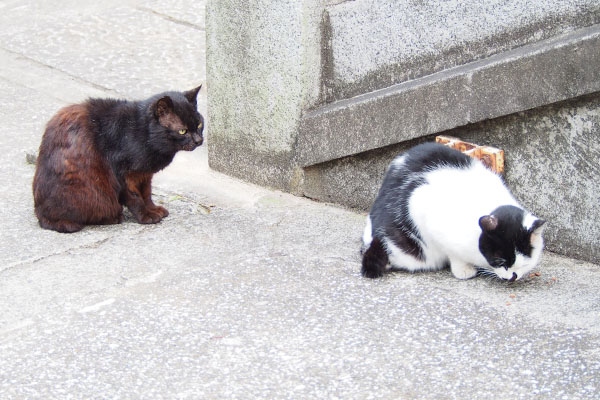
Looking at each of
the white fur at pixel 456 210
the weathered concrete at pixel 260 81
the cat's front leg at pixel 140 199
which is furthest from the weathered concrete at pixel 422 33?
the cat's front leg at pixel 140 199

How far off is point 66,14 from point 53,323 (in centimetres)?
471

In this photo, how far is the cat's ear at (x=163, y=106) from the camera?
14.1ft

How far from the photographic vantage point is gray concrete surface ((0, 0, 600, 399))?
306 cm

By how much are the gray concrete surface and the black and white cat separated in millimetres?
98

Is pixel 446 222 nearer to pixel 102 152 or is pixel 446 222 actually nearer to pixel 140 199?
pixel 140 199

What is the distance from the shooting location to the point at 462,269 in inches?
151

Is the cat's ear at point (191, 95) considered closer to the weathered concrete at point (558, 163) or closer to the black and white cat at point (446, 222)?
the black and white cat at point (446, 222)

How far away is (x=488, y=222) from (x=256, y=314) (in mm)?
1044

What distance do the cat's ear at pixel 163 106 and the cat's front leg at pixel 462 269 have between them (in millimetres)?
1649

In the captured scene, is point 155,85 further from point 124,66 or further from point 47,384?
point 47,384

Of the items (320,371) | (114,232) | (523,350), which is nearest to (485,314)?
(523,350)

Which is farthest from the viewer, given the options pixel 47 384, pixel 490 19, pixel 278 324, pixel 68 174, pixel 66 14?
pixel 66 14

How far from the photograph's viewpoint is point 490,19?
13.0 feet

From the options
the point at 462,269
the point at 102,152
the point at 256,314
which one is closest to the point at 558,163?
the point at 462,269
